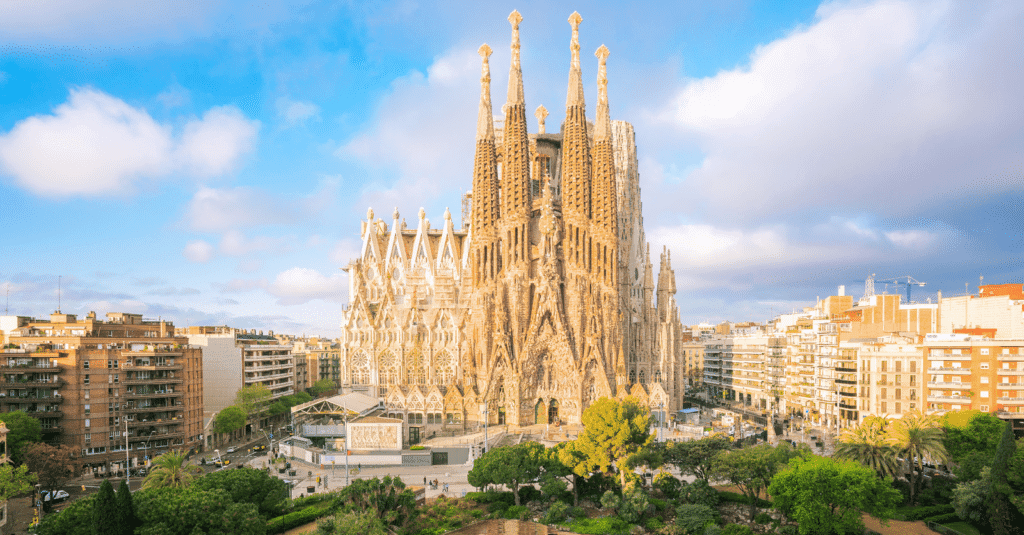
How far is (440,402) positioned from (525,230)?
20680 millimetres

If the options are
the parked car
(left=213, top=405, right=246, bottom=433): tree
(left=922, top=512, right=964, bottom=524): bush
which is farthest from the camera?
(left=213, top=405, right=246, bottom=433): tree

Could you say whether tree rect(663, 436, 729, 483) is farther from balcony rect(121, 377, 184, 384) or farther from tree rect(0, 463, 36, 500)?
balcony rect(121, 377, 184, 384)

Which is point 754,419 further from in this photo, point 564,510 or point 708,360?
point 564,510

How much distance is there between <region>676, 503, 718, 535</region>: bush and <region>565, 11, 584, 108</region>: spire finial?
49.2 meters

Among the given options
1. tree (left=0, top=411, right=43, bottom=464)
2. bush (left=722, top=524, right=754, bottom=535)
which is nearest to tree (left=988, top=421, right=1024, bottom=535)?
bush (left=722, top=524, right=754, bottom=535)

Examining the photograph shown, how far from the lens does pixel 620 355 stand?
68.0 m

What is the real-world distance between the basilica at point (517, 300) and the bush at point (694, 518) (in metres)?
31.5

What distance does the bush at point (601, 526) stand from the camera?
3362 centimetres

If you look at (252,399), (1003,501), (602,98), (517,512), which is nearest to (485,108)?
(602,98)

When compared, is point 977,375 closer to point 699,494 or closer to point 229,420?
point 699,494

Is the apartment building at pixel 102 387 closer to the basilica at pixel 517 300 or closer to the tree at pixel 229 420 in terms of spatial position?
the tree at pixel 229 420

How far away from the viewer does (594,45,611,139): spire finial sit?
237ft

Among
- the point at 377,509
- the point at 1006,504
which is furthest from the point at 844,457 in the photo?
the point at 377,509

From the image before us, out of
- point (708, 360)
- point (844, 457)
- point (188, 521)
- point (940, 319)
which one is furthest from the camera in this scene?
point (708, 360)
